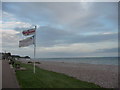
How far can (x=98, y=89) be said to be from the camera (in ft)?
30.6

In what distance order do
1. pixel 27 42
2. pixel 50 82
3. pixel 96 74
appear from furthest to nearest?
pixel 96 74 < pixel 27 42 < pixel 50 82

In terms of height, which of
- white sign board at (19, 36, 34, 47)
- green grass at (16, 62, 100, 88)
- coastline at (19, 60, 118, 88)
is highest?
white sign board at (19, 36, 34, 47)

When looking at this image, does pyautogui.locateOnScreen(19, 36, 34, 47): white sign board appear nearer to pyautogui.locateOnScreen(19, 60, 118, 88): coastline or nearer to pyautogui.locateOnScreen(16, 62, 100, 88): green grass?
pyautogui.locateOnScreen(16, 62, 100, 88): green grass

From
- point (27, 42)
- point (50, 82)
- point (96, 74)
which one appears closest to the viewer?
point (50, 82)

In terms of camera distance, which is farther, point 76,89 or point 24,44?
point 24,44

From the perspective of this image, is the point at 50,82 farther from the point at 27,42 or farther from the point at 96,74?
the point at 96,74

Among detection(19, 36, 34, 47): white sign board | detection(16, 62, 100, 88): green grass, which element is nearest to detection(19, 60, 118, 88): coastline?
detection(16, 62, 100, 88): green grass

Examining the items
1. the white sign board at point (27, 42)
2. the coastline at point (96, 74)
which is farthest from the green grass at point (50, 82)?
the white sign board at point (27, 42)

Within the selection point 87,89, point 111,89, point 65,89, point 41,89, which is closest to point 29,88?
point 41,89

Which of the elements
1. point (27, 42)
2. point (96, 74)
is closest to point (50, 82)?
point (27, 42)

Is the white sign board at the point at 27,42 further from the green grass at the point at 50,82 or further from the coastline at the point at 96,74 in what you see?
the coastline at the point at 96,74

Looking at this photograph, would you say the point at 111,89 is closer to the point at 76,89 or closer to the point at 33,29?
the point at 76,89

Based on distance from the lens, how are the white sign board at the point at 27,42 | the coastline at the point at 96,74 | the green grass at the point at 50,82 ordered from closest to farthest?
the green grass at the point at 50,82 → the coastline at the point at 96,74 → the white sign board at the point at 27,42

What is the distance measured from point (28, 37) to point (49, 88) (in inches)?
287
